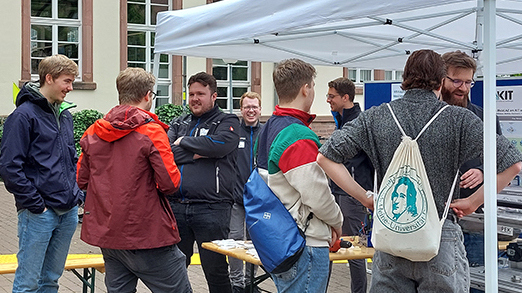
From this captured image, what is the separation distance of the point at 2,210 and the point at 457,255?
9604 millimetres

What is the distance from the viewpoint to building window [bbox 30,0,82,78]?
16094mm

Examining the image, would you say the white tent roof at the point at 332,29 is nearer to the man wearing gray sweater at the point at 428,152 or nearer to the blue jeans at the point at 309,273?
the man wearing gray sweater at the point at 428,152

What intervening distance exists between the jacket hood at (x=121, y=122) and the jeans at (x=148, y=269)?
2.18ft

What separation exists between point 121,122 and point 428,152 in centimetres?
170

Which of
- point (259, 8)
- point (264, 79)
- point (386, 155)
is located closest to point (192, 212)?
point (259, 8)

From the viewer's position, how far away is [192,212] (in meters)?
4.66

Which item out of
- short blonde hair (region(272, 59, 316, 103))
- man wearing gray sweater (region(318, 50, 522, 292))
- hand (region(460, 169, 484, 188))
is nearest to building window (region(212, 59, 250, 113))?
short blonde hair (region(272, 59, 316, 103))

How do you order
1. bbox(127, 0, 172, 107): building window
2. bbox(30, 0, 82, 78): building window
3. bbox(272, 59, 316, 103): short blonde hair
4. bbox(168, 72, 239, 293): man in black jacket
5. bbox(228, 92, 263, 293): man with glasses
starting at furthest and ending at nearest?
bbox(127, 0, 172, 107): building window, bbox(30, 0, 82, 78): building window, bbox(228, 92, 263, 293): man with glasses, bbox(168, 72, 239, 293): man in black jacket, bbox(272, 59, 316, 103): short blonde hair

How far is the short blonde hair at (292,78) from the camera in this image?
3594 mm

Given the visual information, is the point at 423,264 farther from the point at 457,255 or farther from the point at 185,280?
the point at 185,280

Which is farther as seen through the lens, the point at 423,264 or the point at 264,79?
the point at 264,79

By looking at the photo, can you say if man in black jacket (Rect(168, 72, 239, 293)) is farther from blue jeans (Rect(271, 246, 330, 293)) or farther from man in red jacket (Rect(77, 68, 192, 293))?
blue jeans (Rect(271, 246, 330, 293))

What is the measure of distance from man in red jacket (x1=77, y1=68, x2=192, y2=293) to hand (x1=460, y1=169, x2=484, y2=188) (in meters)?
1.57

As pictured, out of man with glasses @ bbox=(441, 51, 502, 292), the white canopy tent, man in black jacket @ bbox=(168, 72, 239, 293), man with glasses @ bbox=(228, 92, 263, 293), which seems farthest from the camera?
man with glasses @ bbox=(228, 92, 263, 293)
